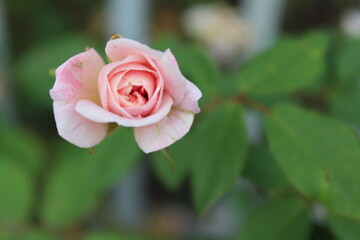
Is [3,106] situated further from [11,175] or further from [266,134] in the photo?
[266,134]

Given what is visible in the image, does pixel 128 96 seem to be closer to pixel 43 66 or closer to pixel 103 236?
pixel 103 236

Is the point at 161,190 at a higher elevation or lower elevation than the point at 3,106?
lower

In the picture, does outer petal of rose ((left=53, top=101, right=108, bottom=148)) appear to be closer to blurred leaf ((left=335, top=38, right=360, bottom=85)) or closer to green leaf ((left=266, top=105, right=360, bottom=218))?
green leaf ((left=266, top=105, right=360, bottom=218))

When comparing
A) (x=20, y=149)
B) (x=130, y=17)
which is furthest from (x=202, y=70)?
(x=20, y=149)

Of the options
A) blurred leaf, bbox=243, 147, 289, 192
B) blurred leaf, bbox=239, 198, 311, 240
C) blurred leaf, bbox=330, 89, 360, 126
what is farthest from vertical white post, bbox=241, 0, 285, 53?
blurred leaf, bbox=239, 198, 311, 240

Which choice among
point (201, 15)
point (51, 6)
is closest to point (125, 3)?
point (201, 15)
